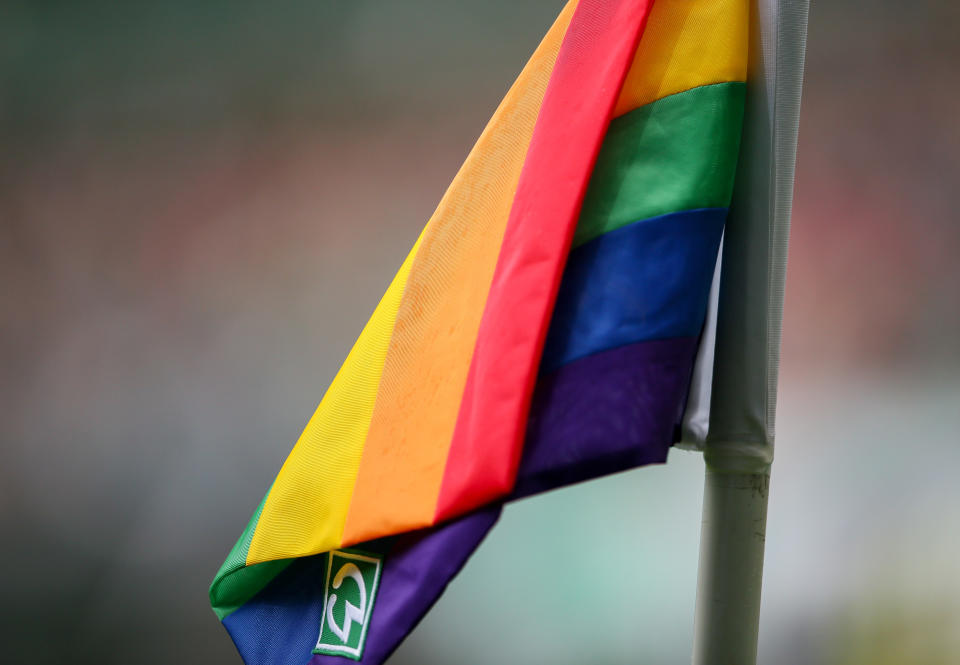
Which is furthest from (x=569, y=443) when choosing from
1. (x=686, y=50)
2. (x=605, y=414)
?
(x=686, y=50)

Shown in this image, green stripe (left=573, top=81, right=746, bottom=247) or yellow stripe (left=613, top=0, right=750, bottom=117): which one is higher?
yellow stripe (left=613, top=0, right=750, bottom=117)

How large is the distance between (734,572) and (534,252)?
27cm

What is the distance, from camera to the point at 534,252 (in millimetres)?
586

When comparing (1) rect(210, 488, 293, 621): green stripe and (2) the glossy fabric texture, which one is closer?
(2) the glossy fabric texture

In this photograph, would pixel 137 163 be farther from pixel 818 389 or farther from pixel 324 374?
pixel 818 389

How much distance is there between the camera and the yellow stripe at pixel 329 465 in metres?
0.65

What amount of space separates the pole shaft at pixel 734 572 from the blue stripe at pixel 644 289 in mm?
122

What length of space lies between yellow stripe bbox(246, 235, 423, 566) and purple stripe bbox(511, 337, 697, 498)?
17cm

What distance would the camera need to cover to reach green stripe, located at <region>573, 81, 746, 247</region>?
0.58m

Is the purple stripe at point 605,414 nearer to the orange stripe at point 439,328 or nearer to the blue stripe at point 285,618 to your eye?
the orange stripe at point 439,328

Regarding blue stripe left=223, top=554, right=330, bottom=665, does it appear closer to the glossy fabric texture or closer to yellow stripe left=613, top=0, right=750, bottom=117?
the glossy fabric texture

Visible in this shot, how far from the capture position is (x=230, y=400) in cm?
285

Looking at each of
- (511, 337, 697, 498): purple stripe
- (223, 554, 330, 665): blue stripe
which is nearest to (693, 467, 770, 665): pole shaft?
(511, 337, 697, 498): purple stripe

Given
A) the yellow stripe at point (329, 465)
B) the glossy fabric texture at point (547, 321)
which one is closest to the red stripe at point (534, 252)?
the glossy fabric texture at point (547, 321)
